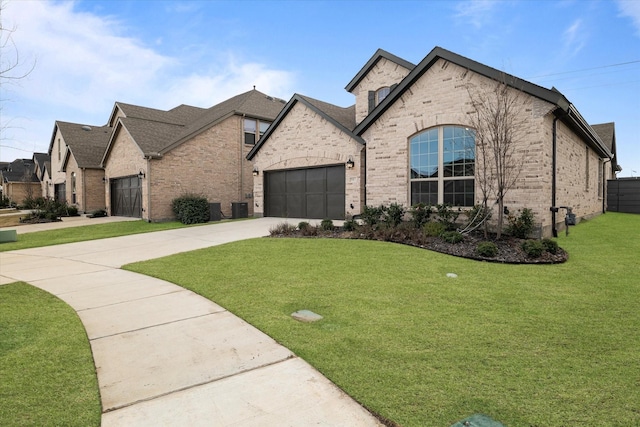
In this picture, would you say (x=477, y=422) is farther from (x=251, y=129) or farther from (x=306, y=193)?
(x=251, y=129)

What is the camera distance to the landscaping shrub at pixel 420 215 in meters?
12.1

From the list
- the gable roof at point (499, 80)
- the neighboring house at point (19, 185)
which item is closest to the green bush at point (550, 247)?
the gable roof at point (499, 80)

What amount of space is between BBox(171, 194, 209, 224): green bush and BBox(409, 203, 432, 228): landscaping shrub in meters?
11.8

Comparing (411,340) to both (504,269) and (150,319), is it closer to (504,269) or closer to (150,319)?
(150,319)

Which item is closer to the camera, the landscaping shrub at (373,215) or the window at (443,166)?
the window at (443,166)

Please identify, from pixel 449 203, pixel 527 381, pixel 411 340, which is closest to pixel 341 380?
pixel 411 340

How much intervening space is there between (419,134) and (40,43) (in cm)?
1080

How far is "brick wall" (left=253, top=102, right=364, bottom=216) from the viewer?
1552 centimetres

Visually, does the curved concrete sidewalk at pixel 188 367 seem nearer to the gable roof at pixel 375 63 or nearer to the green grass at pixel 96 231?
the green grass at pixel 96 231

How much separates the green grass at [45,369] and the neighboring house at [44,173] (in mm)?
33779

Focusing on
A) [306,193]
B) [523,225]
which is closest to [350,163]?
[306,193]

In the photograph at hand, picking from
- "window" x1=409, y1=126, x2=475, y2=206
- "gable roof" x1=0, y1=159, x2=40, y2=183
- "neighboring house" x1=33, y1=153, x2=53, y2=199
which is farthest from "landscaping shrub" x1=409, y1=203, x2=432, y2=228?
"gable roof" x1=0, y1=159, x2=40, y2=183

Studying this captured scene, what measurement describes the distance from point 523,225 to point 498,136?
264 cm

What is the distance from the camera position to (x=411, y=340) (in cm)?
395
